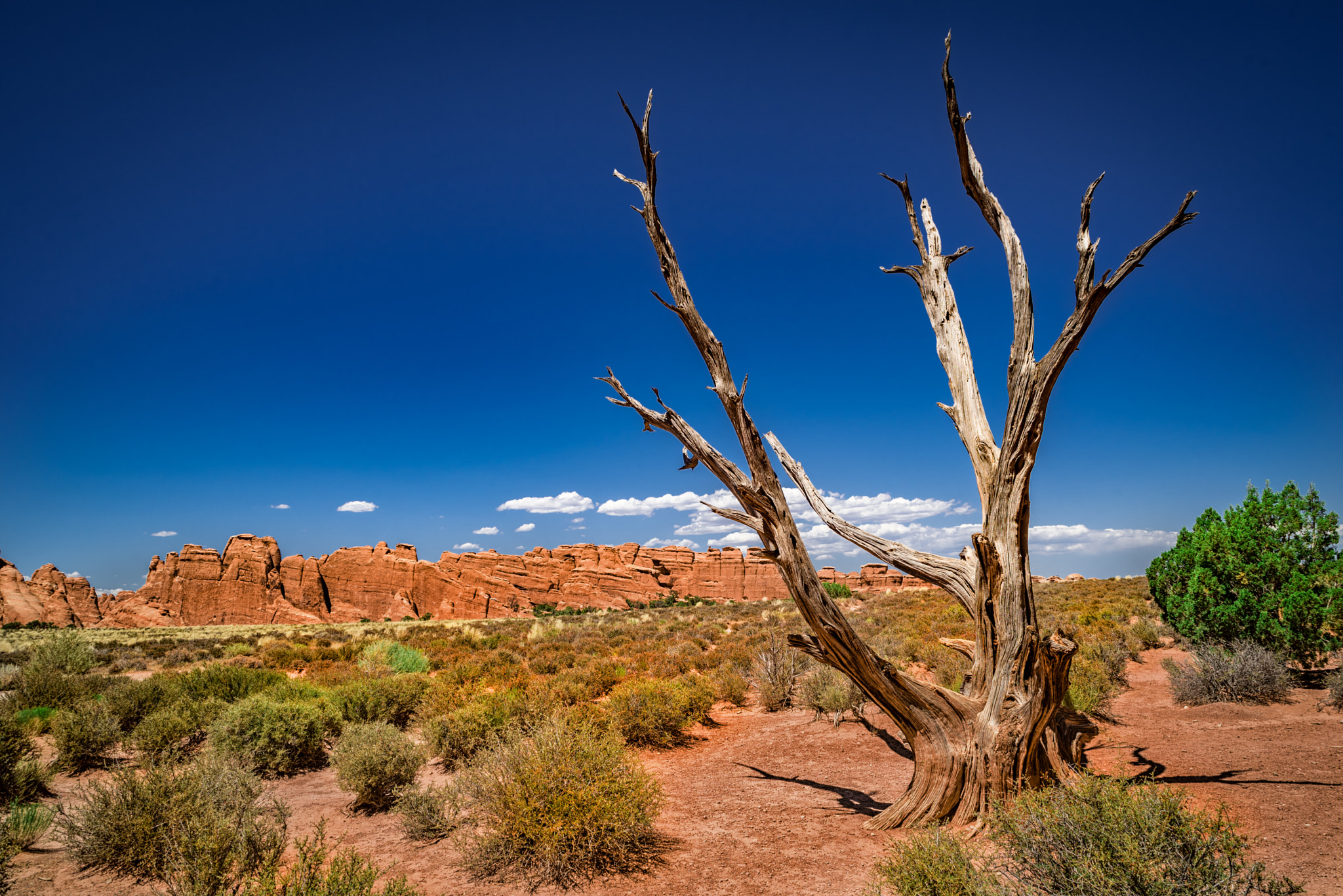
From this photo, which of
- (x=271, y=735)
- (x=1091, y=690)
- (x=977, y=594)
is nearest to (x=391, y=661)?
(x=271, y=735)

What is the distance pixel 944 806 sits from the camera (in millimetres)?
4828

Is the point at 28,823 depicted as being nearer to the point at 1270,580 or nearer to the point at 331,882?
the point at 331,882

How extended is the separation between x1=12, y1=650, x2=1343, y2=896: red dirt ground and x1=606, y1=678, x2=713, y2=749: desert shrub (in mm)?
349

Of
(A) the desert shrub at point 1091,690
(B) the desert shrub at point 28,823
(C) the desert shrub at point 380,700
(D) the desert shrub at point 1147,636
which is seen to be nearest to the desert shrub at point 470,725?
(C) the desert shrub at point 380,700

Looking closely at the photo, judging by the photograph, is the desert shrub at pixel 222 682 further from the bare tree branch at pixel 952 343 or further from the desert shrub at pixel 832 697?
the bare tree branch at pixel 952 343

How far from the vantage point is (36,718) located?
8.92 meters

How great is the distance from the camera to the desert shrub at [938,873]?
123 inches

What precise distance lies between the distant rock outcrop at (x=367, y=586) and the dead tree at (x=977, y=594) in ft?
170

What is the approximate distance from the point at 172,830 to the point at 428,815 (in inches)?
76.3

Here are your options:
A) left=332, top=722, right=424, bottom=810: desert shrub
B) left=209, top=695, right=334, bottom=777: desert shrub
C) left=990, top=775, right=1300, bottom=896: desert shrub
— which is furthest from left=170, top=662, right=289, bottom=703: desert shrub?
left=990, top=775, right=1300, bottom=896: desert shrub

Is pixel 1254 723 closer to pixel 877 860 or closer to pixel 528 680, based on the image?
pixel 877 860

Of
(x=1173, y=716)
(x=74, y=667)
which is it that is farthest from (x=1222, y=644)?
(x=74, y=667)

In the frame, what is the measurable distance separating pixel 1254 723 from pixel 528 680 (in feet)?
37.3

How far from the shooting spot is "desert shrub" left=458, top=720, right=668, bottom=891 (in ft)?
15.3
